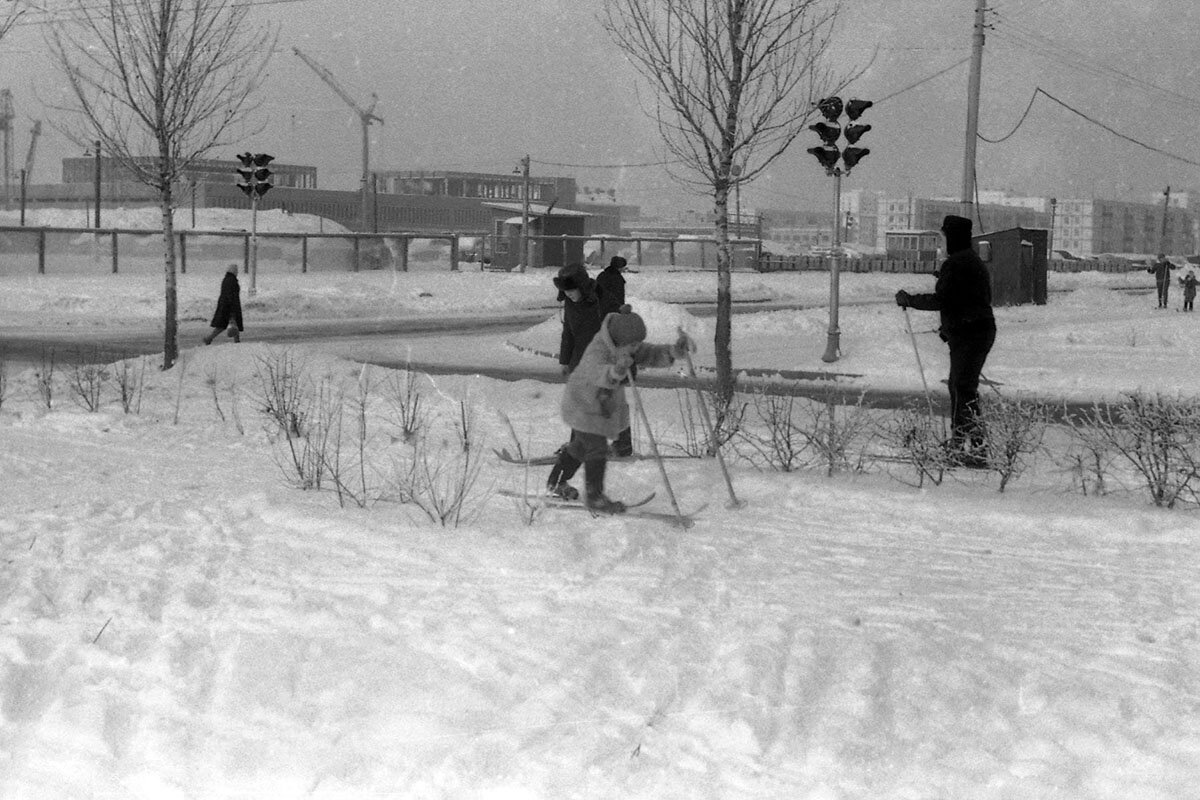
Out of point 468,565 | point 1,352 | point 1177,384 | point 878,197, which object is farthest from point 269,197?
point 878,197

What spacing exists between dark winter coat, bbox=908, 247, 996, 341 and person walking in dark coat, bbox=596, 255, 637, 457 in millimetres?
2352

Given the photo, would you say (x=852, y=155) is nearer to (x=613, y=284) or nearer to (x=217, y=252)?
(x=613, y=284)

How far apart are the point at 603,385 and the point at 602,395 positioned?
10cm

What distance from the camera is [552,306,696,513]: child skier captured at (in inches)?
323

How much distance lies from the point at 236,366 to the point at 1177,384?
11.5m

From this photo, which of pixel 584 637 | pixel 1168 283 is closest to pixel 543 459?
pixel 584 637

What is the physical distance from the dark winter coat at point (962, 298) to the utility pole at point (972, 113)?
18.5 meters

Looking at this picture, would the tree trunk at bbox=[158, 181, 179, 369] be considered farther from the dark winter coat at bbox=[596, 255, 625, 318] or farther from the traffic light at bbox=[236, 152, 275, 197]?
the traffic light at bbox=[236, 152, 275, 197]

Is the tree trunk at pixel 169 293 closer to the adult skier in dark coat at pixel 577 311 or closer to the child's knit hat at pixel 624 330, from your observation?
the adult skier in dark coat at pixel 577 311

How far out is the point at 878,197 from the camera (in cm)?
19425

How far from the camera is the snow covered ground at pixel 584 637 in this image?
457 centimetres

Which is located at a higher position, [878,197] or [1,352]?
[878,197]

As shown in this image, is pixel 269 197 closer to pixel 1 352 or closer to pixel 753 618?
pixel 1 352

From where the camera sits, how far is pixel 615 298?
12.5 metres
